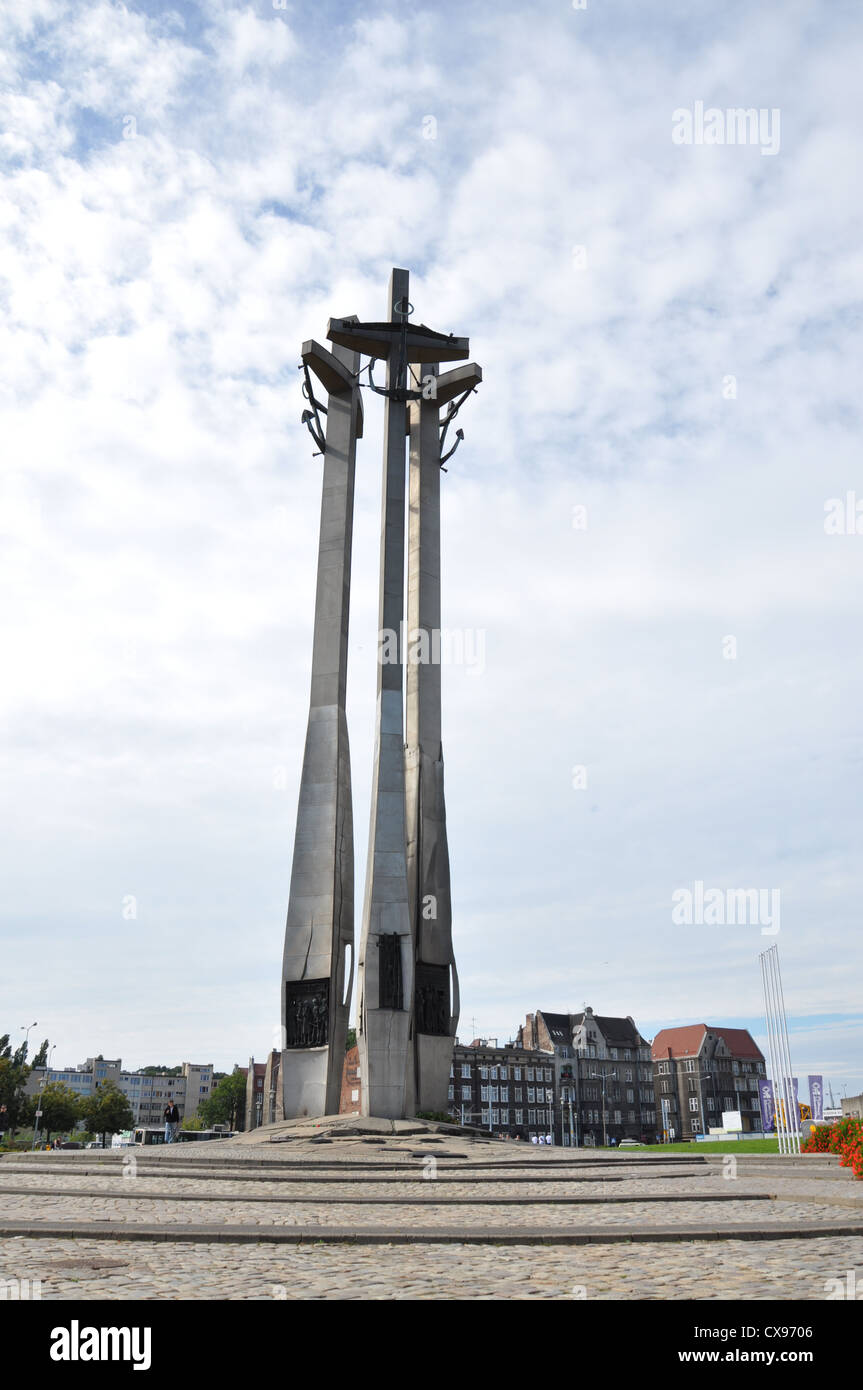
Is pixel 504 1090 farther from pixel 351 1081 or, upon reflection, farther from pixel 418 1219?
pixel 418 1219

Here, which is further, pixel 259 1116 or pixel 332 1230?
pixel 259 1116

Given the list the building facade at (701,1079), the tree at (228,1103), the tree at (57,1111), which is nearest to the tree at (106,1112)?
the tree at (57,1111)

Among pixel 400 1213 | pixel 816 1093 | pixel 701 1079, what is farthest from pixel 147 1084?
pixel 400 1213

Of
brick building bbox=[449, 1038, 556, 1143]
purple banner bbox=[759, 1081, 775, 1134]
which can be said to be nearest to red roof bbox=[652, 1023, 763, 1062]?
brick building bbox=[449, 1038, 556, 1143]

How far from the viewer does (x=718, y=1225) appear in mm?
9156

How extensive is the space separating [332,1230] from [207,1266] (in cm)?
189

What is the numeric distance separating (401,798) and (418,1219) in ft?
60.3

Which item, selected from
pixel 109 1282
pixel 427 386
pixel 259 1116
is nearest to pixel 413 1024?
pixel 427 386

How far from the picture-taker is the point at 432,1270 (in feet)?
23.4

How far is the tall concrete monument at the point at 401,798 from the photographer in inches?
1092

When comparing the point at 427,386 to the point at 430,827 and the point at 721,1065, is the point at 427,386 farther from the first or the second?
the point at 721,1065

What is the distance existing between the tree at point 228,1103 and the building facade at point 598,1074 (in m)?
31.8

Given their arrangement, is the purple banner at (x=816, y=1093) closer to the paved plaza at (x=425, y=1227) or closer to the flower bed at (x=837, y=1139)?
the flower bed at (x=837, y=1139)
